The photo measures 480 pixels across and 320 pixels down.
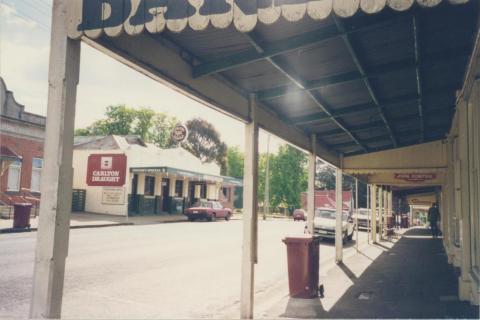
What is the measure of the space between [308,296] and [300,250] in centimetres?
80

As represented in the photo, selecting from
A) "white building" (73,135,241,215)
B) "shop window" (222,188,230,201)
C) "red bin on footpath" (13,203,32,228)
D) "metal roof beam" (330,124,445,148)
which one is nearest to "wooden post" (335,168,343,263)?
"metal roof beam" (330,124,445,148)

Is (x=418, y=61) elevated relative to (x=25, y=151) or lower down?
lower down

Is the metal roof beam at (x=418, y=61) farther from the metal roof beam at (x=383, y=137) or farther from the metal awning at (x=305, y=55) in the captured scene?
the metal roof beam at (x=383, y=137)

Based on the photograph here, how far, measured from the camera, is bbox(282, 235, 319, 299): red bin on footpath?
7.80 metres

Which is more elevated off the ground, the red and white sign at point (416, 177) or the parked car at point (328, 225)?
the red and white sign at point (416, 177)

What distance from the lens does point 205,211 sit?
32.1 m

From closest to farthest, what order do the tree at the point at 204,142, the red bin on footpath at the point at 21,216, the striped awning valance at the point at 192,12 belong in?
the striped awning valance at the point at 192,12
the red bin on footpath at the point at 21,216
the tree at the point at 204,142

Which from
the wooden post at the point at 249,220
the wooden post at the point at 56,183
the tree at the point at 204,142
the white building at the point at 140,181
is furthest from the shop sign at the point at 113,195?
the tree at the point at 204,142

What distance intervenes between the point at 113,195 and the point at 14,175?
22.2 feet

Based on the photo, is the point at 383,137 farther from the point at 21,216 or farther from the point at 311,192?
the point at 21,216

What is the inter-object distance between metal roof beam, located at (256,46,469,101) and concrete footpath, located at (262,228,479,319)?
11.2 feet

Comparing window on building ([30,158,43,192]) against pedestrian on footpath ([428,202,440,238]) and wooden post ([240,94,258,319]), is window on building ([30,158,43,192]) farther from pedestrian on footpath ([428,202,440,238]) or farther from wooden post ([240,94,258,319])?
wooden post ([240,94,258,319])

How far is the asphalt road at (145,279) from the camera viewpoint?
6.91 m

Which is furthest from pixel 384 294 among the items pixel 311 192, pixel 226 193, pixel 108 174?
pixel 226 193
